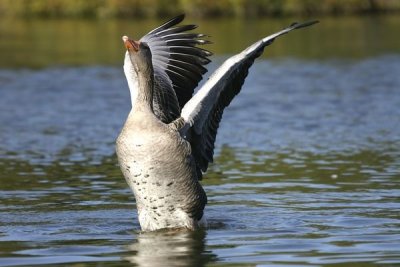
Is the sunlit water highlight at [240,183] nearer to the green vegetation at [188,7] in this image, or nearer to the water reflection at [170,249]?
the water reflection at [170,249]

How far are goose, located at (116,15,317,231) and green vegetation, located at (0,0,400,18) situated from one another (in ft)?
169

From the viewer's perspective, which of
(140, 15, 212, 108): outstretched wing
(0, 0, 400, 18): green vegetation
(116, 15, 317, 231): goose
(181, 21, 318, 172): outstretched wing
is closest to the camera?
(116, 15, 317, 231): goose

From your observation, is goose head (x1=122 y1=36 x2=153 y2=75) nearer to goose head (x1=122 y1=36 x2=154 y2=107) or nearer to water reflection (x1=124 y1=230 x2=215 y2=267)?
goose head (x1=122 y1=36 x2=154 y2=107)

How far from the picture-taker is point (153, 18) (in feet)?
205

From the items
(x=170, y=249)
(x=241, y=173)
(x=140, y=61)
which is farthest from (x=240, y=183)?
(x=170, y=249)

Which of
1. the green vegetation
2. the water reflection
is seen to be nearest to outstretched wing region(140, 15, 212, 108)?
the water reflection

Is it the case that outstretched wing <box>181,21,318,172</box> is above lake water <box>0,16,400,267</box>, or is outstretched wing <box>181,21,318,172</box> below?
above

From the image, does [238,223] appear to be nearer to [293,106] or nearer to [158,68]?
[158,68]

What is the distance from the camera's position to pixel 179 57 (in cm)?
1309

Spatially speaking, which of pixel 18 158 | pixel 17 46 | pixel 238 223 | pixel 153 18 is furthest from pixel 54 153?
pixel 153 18

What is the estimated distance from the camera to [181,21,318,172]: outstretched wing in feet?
38.0

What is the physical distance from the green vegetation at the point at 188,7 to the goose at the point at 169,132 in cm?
5155

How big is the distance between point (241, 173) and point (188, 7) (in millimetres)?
50832

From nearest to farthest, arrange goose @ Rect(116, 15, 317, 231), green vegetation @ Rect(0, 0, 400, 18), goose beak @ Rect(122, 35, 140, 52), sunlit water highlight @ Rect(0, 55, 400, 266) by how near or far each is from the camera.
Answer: sunlit water highlight @ Rect(0, 55, 400, 266)
goose @ Rect(116, 15, 317, 231)
goose beak @ Rect(122, 35, 140, 52)
green vegetation @ Rect(0, 0, 400, 18)
